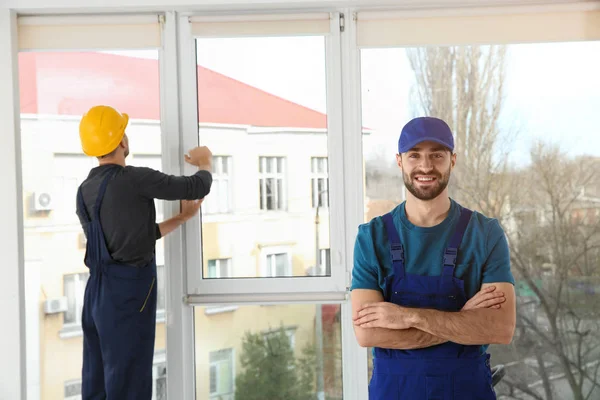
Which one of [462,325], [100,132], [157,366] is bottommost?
[157,366]

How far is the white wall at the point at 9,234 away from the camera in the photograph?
3.10 meters

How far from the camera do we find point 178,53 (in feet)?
10.5

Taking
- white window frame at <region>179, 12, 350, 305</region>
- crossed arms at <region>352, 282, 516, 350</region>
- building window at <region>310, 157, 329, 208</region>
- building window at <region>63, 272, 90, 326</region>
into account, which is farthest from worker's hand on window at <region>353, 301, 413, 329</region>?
building window at <region>63, 272, 90, 326</region>

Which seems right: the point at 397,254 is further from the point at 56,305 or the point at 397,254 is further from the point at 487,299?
the point at 56,305

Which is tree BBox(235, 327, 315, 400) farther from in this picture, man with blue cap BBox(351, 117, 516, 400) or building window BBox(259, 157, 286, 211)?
man with blue cap BBox(351, 117, 516, 400)

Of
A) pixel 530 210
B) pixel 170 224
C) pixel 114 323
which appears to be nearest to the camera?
pixel 114 323

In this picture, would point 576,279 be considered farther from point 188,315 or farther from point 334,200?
point 188,315

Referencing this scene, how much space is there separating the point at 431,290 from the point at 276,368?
135 cm

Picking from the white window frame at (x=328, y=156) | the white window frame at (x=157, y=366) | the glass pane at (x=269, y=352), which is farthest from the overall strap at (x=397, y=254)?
the white window frame at (x=157, y=366)

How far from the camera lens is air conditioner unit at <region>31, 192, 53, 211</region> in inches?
128

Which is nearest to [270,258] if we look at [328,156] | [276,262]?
[276,262]

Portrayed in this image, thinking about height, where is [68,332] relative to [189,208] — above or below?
below

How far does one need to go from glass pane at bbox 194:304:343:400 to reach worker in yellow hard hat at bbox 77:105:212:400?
1.52 feet

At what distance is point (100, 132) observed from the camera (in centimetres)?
283
